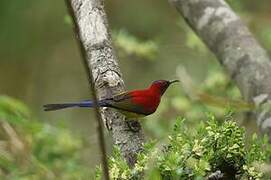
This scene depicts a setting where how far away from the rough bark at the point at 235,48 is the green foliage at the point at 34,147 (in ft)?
2.42

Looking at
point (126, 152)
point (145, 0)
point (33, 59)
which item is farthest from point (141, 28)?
point (126, 152)

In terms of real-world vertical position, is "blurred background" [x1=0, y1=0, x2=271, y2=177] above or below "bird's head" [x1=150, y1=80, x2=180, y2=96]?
above

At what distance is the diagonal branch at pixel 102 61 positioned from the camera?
2490 millimetres

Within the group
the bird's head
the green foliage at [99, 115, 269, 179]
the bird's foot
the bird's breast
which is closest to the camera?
the green foliage at [99, 115, 269, 179]

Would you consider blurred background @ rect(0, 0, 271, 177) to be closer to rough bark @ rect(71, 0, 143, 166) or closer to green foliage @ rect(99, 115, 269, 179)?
rough bark @ rect(71, 0, 143, 166)

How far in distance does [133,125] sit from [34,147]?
1.06 metres

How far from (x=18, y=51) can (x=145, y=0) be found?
1173 millimetres

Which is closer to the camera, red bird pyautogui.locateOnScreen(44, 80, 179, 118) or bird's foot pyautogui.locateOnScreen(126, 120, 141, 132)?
bird's foot pyautogui.locateOnScreen(126, 120, 141, 132)

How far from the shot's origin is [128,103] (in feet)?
9.23

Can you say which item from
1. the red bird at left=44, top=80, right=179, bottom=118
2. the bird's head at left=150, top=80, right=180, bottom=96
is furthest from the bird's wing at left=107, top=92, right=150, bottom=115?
the bird's head at left=150, top=80, right=180, bottom=96

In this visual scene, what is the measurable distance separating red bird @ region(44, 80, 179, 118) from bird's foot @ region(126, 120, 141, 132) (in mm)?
99

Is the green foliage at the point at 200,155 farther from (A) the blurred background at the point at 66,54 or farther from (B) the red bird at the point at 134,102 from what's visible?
(A) the blurred background at the point at 66,54

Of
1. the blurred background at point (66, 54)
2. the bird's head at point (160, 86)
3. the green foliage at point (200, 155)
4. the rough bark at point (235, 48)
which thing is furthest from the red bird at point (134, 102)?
the blurred background at point (66, 54)

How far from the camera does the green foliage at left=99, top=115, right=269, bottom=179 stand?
1983mm
